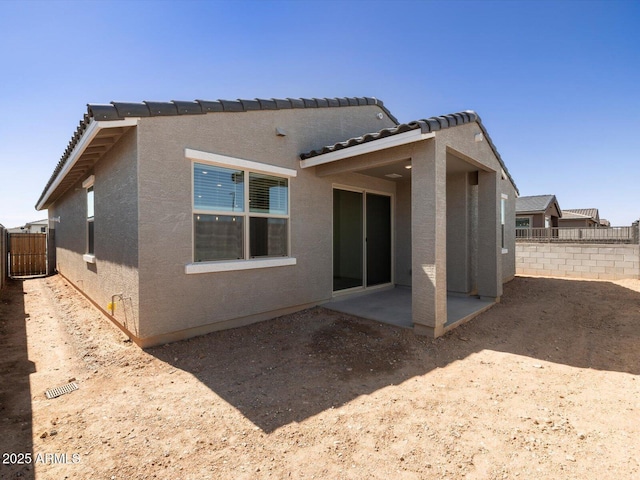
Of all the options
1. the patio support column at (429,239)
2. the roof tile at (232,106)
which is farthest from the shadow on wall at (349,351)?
the roof tile at (232,106)

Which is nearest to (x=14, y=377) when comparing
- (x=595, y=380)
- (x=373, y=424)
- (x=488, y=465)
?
(x=373, y=424)

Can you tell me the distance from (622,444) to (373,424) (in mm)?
2088

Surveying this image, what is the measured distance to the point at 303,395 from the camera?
11.1ft

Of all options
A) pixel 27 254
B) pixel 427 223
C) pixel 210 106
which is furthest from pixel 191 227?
pixel 27 254

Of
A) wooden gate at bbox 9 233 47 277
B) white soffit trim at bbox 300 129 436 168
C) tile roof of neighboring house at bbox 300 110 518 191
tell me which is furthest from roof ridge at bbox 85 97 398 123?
wooden gate at bbox 9 233 47 277

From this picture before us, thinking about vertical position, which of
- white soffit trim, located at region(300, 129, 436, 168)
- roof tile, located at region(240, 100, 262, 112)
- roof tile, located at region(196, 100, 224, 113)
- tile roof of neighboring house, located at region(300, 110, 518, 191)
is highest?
roof tile, located at region(240, 100, 262, 112)

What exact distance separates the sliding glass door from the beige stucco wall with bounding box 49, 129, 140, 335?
14.6 feet

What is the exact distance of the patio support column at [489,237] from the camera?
7.32 m

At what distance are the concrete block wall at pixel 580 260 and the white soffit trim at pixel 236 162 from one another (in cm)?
1047

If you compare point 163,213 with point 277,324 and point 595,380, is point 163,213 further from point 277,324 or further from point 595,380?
point 595,380

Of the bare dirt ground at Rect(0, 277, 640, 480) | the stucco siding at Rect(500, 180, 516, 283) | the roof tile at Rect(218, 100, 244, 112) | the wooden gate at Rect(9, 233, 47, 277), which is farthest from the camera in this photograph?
the wooden gate at Rect(9, 233, 47, 277)

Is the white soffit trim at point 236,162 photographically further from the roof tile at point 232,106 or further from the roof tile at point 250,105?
the roof tile at point 250,105

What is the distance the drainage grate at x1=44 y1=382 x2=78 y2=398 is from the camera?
344cm

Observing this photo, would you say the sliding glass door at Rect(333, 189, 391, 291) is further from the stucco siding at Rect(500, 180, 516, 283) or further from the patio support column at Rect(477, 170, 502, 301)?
the stucco siding at Rect(500, 180, 516, 283)
